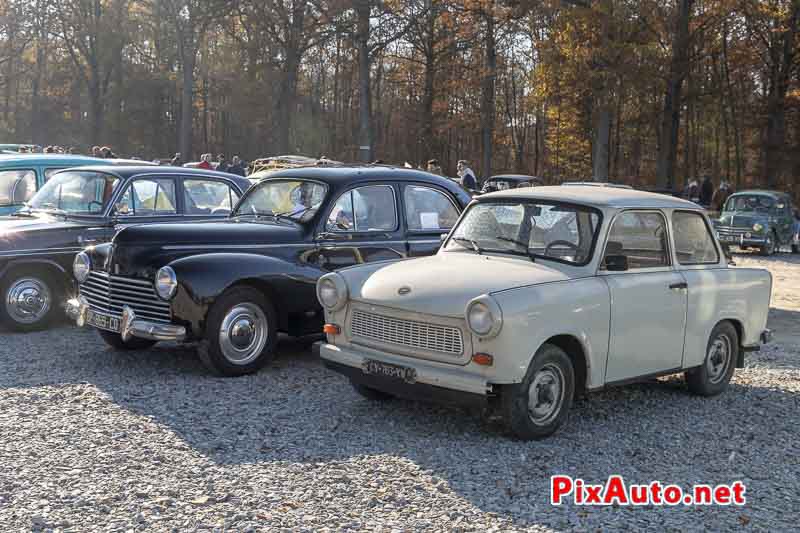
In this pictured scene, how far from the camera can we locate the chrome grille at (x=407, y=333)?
5668mm

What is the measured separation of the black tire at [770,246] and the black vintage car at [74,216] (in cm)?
1704

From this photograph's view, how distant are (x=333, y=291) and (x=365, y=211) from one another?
2.28m

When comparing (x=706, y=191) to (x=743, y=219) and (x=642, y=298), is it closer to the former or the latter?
(x=743, y=219)

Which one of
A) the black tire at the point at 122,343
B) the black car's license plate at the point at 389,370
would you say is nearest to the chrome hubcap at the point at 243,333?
the black tire at the point at 122,343

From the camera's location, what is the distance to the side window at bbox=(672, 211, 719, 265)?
7.07 metres

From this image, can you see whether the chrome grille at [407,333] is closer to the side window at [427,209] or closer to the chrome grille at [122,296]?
the chrome grille at [122,296]

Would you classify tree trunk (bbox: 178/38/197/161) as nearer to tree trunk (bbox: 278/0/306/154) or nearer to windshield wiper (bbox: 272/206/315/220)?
tree trunk (bbox: 278/0/306/154)

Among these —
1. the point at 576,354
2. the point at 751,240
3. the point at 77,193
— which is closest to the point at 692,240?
the point at 576,354

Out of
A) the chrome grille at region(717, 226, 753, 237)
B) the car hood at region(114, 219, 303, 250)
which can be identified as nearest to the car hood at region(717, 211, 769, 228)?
the chrome grille at region(717, 226, 753, 237)

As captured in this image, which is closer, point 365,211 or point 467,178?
point 365,211

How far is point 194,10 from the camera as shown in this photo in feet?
128

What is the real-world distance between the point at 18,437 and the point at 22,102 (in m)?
58.7

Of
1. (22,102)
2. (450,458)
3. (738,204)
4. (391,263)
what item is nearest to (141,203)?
(391,263)

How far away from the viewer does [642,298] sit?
21.1 feet
